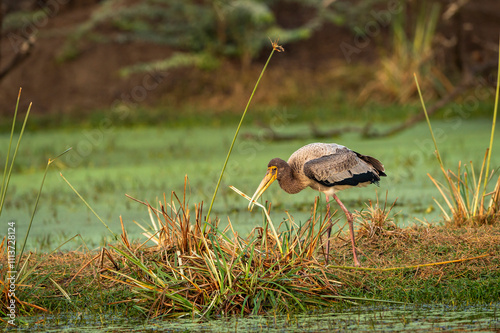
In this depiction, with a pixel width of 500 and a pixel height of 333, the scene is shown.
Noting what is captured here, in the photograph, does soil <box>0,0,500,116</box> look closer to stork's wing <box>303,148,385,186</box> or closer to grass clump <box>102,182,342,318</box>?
stork's wing <box>303,148,385,186</box>

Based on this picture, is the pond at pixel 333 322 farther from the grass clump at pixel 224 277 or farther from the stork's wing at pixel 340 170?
the stork's wing at pixel 340 170

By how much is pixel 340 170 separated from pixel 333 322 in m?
1.00

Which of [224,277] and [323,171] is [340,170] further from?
[224,277]

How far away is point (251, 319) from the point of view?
157 inches

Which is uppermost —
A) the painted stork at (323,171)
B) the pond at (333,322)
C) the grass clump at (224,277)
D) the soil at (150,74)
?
the soil at (150,74)

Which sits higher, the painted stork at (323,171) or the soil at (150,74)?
the soil at (150,74)

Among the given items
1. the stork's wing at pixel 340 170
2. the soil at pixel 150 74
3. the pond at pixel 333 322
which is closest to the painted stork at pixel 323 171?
the stork's wing at pixel 340 170

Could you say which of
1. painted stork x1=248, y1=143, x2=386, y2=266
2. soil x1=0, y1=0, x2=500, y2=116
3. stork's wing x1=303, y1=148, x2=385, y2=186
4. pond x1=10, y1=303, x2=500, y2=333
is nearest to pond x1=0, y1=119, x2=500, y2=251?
painted stork x1=248, y1=143, x2=386, y2=266

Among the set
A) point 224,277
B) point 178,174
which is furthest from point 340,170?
point 178,174

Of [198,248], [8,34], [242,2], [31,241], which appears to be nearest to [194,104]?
[242,2]

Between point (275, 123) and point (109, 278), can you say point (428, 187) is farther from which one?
point (275, 123)

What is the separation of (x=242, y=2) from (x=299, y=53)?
2.60 metres

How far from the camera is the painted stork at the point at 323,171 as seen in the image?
4547 mm

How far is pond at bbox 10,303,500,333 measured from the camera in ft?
12.3
